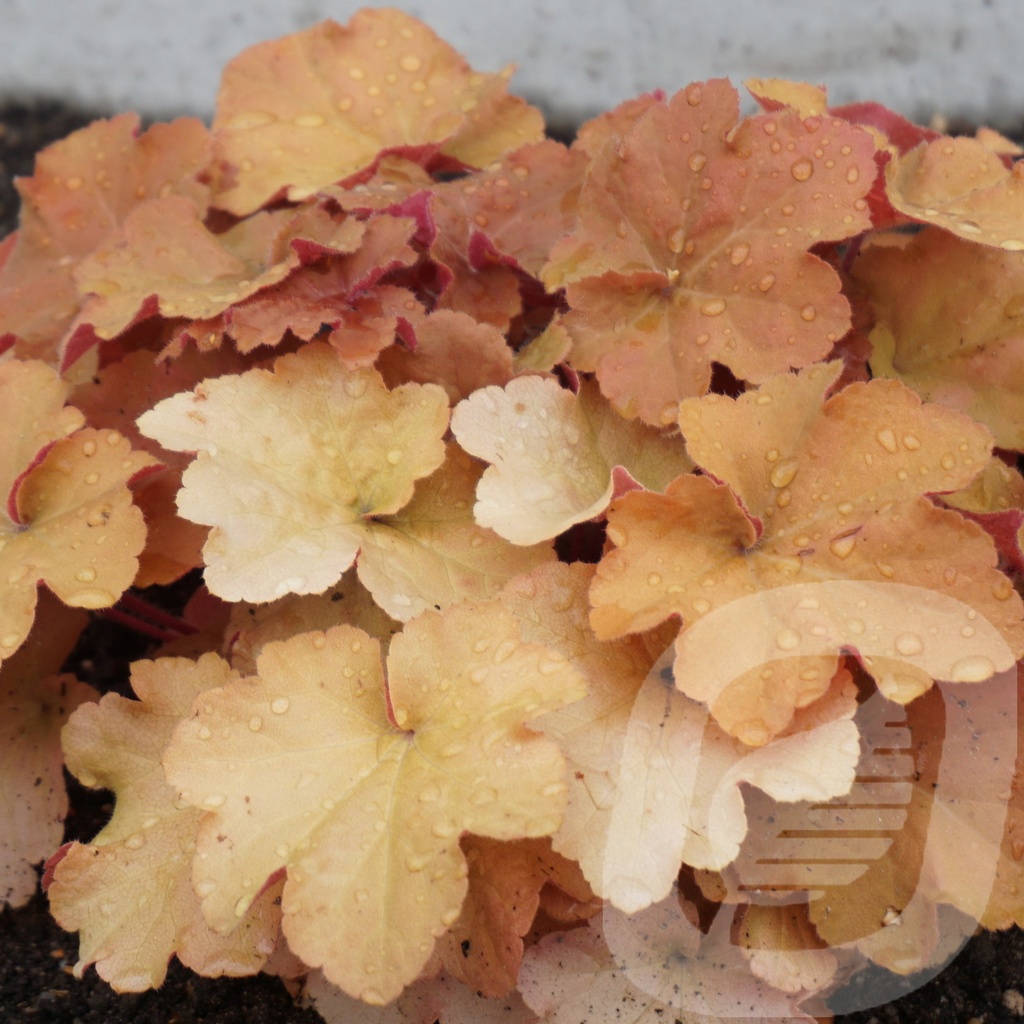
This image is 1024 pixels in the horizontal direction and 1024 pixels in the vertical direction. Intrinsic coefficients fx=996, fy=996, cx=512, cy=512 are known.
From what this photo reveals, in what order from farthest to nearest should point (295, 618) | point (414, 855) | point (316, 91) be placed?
point (316, 91), point (295, 618), point (414, 855)

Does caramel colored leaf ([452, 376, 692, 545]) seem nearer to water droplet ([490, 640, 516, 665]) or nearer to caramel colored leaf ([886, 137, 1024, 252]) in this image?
water droplet ([490, 640, 516, 665])

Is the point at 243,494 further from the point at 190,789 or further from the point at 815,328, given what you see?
the point at 815,328

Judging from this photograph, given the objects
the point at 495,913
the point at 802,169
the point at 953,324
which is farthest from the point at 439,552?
the point at 953,324

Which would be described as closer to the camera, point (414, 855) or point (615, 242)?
point (414, 855)

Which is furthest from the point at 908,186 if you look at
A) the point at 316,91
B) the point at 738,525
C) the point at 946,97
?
the point at 946,97

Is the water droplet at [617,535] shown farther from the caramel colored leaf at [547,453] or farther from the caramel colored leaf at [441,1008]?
the caramel colored leaf at [441,1008]

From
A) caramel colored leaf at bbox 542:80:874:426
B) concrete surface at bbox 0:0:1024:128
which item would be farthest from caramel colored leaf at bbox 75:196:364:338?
concrete surface at bbox 0:0:1024:128

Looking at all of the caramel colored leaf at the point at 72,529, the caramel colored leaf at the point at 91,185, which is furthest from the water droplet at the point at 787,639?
the caramel colored leaf at the point at 91,185
